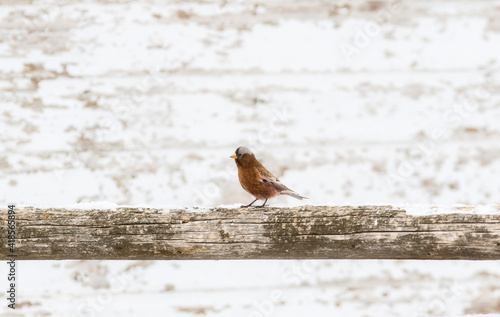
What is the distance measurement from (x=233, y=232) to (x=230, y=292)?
3.38 ft

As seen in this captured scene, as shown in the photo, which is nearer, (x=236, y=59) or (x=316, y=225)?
(x=316, y=225)

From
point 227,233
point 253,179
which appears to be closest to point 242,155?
point 253,179

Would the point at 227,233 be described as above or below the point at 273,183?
below

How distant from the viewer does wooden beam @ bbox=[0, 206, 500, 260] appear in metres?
1.32

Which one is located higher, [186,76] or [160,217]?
[186,76]

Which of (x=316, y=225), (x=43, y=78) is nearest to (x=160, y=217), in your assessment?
(x=316, y=225)

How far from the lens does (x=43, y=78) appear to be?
2.24m

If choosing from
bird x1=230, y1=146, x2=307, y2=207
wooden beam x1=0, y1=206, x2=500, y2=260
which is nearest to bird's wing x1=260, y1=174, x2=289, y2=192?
bird x1=230, y1=146, x2=307, y2=207

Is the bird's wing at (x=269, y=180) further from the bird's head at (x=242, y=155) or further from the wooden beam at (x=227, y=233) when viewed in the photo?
the wooden beam at (x=227, y=233)

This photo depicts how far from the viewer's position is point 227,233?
1.35 m

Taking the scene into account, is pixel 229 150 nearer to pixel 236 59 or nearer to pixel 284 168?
pixel 284 168

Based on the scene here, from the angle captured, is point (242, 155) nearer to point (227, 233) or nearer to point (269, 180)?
point (269, 180)

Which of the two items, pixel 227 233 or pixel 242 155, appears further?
pixel 242 155

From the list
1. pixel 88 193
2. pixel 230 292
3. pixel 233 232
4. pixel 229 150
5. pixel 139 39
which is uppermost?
pixel 139 39
